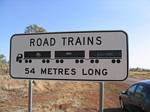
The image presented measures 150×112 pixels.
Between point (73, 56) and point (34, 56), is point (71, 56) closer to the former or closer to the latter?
point (73, 56)

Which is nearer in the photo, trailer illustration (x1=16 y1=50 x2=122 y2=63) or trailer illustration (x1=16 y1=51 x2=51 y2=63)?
trailer illustration (x1=16 y1=50 x2=122 y2=63)

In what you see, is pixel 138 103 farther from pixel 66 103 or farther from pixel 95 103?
pixel 95 103

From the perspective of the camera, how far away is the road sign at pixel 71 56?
488 centimetres

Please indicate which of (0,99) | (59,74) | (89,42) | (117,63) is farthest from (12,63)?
(0,99)

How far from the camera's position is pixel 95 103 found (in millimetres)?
19922

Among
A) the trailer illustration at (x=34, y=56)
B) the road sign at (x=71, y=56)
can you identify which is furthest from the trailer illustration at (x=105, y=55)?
the trailer illustration at (x=34, y=56)

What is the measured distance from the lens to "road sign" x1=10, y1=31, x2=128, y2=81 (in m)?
4.88

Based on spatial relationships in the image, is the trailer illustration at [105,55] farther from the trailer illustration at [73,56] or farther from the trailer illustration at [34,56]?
the trailer illustration at [34,56]

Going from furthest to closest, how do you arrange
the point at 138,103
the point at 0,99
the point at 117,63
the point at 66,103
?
the point at 0,99
the point at 66,103
the point at 138,103
the point at 117,63

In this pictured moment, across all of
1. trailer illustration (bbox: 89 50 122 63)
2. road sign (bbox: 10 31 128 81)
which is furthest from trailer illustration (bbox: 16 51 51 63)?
trailer illustration (bbox: 89 50 122 63)

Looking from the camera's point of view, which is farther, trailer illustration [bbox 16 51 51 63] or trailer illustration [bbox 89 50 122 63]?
trailer illustration [bbox 16 51 51 63]

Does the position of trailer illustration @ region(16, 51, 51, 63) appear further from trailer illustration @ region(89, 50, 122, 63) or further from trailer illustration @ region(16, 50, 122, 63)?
trailer illustration @ region(89, 50, 122, 63)

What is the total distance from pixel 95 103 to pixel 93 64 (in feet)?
49.7

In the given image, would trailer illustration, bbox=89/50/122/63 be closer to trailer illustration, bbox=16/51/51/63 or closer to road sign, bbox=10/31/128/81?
road sign, bbox=10/31/128/81
